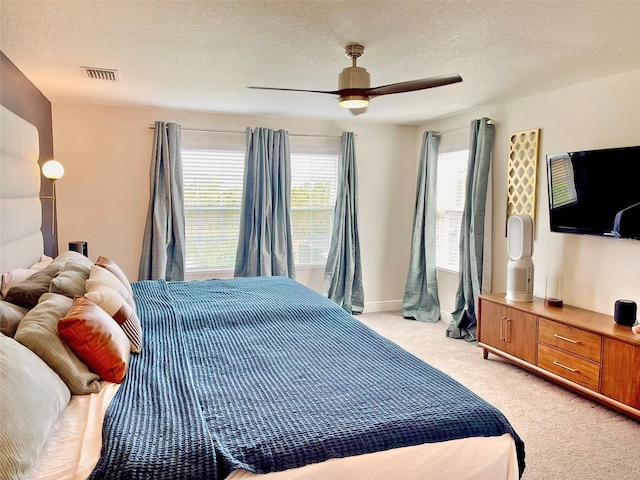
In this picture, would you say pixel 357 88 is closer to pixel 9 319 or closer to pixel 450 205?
pixel 9 319

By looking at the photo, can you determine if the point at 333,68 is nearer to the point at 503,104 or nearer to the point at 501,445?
the point at 503,104

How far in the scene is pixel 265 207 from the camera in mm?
4773

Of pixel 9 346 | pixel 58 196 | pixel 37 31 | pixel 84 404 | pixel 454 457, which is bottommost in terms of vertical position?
pixel 454 457

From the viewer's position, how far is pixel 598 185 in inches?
128

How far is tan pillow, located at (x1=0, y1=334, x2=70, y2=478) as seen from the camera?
117 centimetres

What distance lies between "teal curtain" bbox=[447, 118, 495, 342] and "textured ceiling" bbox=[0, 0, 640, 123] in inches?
22.6

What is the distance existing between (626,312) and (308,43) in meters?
2.66

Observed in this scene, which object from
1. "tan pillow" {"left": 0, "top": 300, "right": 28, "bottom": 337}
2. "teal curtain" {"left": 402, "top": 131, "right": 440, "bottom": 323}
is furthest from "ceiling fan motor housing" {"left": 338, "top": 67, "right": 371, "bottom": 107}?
"teal curtain" {"left": 402, "top": 131, "right": 440, "bottom": 323}

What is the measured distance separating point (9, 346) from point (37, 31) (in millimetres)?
1844

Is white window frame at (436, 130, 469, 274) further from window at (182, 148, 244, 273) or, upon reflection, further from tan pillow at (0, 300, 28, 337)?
tan pillow at (0, 300, 28, 337)

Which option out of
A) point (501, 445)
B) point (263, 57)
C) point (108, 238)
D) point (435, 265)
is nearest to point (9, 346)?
point (501, 445)

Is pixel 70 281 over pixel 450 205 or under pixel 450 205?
under

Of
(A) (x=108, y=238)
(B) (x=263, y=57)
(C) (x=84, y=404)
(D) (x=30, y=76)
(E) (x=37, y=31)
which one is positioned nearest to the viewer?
(C) (x=84, y=404)

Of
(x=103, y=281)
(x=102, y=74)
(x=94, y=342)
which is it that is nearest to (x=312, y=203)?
(x=102, y=74)
